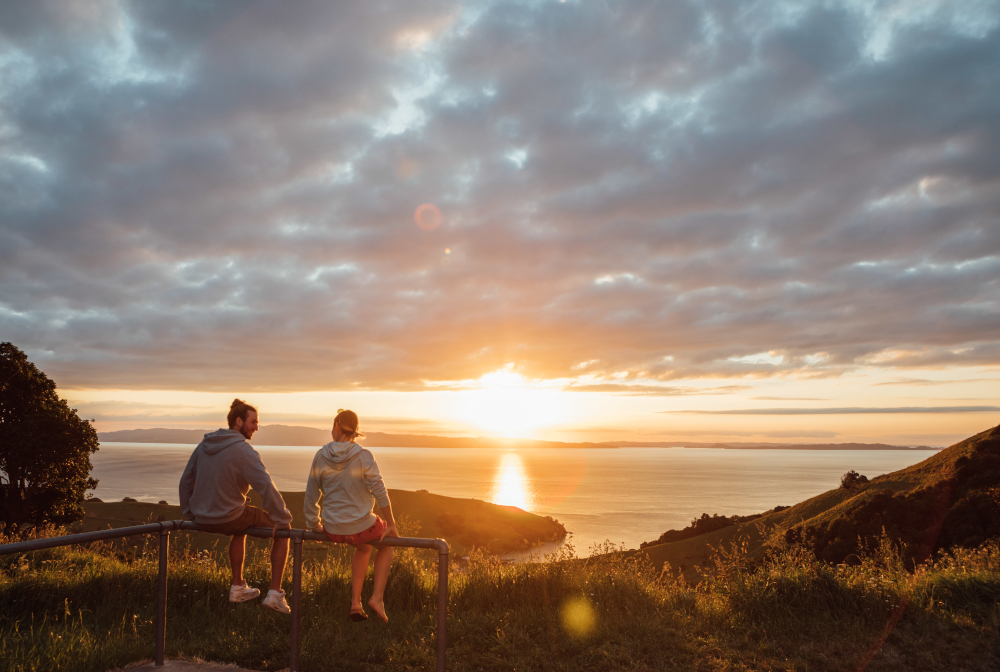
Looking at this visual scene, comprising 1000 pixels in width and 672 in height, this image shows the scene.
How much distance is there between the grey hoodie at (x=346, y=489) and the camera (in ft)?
15.9

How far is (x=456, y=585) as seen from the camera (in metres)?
6.73

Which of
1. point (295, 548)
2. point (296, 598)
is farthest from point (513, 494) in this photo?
point (295, 548)

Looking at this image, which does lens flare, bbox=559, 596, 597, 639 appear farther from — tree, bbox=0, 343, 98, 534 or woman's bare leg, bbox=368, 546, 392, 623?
tree, bbox=0, 343, 98, 534

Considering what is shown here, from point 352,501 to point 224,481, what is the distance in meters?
1.17

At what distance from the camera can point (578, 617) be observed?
595 centimetres

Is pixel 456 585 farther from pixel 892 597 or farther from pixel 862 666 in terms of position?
pixel 892 597

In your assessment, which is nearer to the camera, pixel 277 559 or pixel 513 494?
pixel 277 559

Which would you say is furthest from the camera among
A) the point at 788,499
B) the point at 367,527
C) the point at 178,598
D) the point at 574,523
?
the point at 788,499


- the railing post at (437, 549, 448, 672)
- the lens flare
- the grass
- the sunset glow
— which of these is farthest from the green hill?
the sunset glow

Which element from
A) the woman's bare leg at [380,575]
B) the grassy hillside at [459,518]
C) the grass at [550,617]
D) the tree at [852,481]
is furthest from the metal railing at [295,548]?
the tree at [852,481]

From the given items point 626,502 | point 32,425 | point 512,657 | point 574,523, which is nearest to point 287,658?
point 512,657

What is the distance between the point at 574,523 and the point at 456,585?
10799 centimetres

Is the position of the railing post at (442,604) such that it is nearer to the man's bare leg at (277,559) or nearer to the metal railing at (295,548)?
the metal railing at (295,548)

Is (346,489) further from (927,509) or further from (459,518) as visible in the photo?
(459,518)
